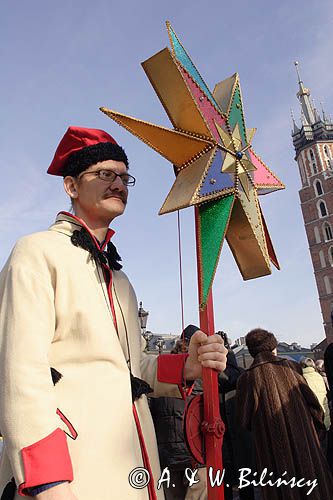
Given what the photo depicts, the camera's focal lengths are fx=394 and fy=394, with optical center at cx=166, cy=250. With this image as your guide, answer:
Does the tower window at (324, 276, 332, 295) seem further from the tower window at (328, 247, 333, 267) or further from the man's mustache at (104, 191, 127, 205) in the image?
the man's mustache at (104, 191, 127, 205)

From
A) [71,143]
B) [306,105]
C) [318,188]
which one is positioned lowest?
[71,143]

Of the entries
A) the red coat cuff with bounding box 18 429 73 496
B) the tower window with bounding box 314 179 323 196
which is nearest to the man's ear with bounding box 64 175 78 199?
the red coat cuff with bounding box 18 429 73 496

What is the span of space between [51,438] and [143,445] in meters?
0.52

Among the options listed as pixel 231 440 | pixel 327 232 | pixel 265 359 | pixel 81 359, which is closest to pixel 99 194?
pixel 81 359

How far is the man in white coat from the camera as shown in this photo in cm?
126

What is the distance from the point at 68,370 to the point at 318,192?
5090 centimetres

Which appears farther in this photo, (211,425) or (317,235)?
(317,235)

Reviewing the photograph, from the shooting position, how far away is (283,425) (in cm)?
339

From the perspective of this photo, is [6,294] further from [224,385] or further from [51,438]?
[224,385]

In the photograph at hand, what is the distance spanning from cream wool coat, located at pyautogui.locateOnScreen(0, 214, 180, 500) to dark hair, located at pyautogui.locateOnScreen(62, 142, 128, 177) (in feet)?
1.49

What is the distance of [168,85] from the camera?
2.01 metres

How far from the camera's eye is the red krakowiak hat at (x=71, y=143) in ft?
7.06

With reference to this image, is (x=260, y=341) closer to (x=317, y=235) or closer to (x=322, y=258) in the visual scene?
(x=322, y=258)

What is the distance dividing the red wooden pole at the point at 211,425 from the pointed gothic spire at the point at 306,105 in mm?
56074
